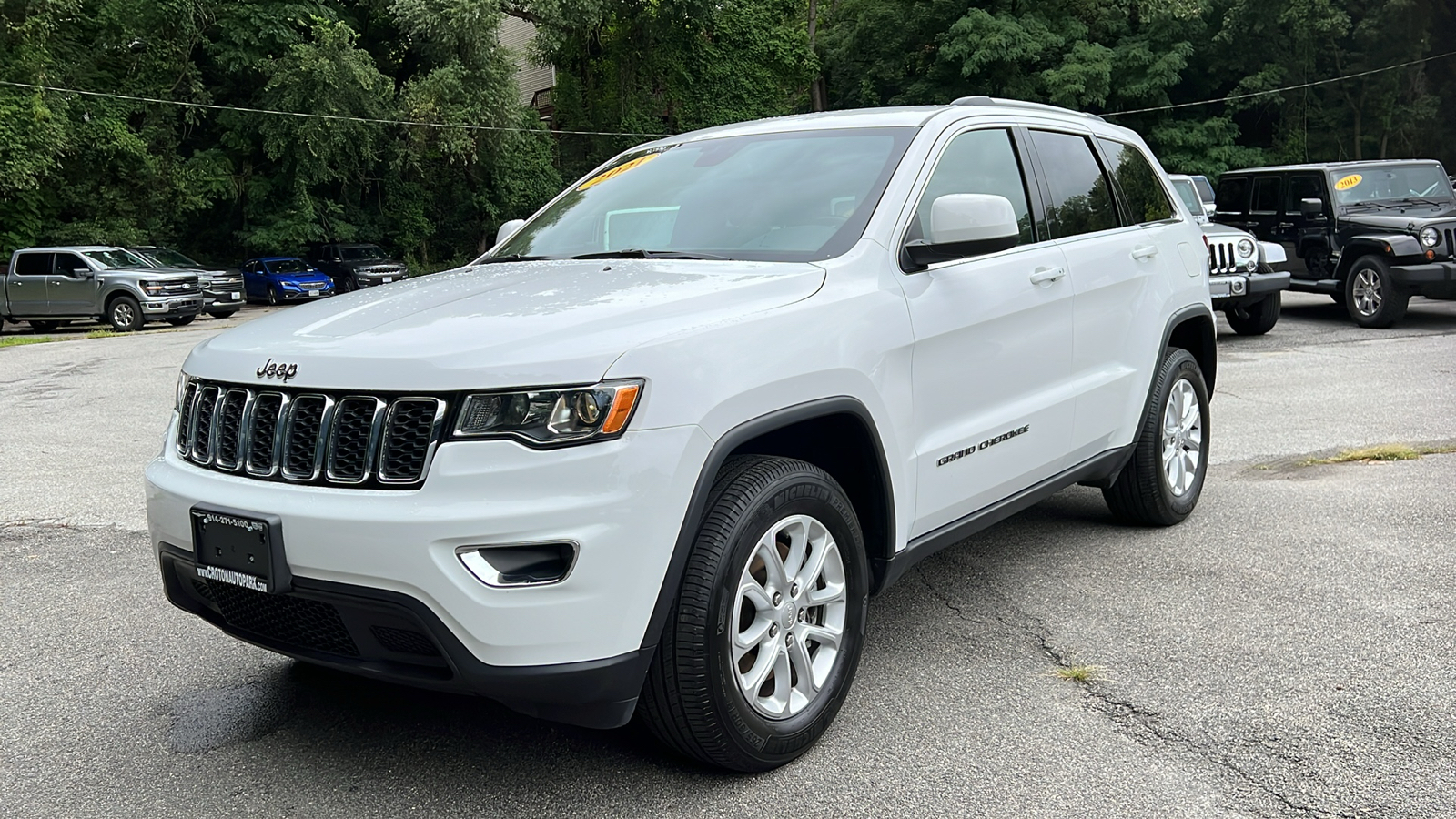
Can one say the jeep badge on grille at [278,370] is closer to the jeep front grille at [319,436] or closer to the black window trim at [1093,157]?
the jeep front grille at [319,436]

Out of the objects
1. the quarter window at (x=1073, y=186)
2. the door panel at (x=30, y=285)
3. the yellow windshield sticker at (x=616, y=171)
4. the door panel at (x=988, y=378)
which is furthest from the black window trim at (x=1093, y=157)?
the door panel at (x=30, y=285)

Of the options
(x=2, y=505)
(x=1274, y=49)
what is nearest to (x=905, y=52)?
(x=1274, y=49)

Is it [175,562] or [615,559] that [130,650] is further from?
[615,559]

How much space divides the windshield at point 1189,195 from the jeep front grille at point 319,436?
45.8ft

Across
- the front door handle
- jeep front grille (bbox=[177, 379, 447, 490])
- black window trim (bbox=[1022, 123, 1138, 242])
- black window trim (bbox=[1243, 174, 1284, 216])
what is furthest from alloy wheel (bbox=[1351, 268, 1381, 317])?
jeep front grille (bbox=[177, 379, 447, 490])

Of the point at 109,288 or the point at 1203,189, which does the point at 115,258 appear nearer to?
the point at 109,288

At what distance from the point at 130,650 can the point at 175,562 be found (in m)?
1.40

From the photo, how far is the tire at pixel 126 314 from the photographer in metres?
23.4

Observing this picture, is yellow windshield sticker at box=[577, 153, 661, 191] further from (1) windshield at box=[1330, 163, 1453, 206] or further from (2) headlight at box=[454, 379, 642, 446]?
(1) windshield at box=[1330, 163, 1453, 206]

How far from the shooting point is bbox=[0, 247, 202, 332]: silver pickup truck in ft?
76.8

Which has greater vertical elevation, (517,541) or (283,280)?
(517,541)

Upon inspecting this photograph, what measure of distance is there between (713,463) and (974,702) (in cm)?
132

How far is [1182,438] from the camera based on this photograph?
5.58m

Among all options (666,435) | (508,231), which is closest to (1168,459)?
(508,231)
